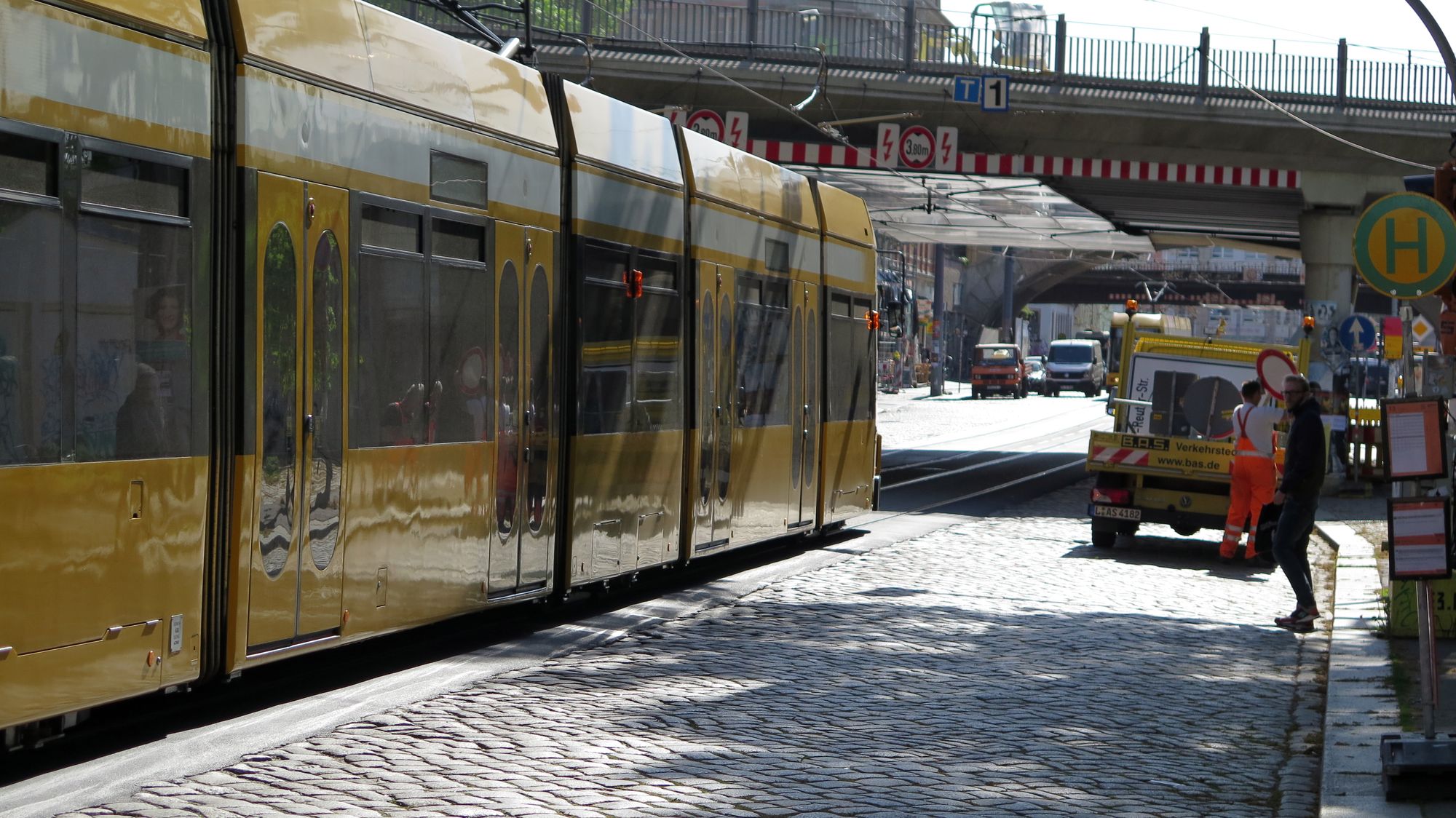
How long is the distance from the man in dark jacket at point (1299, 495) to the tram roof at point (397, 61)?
5.68 metres

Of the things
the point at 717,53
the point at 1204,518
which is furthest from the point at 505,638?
→ the point at 717,53

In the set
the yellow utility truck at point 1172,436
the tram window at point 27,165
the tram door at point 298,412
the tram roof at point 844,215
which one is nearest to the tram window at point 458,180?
the tram door at point 298,412

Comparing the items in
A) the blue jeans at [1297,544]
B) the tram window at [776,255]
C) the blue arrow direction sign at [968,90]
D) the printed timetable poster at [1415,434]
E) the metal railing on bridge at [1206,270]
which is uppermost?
the metal railing on bridge at [1206,270]

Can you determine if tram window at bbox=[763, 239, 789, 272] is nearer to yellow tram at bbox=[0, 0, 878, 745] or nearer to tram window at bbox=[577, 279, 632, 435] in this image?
yellow tram at bbox=[0, 0, 878, 745]

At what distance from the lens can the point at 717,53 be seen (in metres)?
27.3

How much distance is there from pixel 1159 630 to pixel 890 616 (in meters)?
1.77

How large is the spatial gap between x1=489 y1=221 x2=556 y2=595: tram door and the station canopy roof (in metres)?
18.6

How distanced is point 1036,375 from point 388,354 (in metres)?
85.4

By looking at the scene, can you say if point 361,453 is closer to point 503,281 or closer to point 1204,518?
point 503,281

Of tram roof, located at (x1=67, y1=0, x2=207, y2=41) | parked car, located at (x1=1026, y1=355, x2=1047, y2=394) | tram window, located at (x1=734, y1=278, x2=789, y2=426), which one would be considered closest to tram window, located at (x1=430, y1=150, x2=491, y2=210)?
tram roof, located at (x1=67, y1=0, x2=207, y2=41)

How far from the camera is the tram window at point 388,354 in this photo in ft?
28.1

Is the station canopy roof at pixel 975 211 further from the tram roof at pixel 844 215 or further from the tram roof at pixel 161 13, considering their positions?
the tram roof at pixel 161 13

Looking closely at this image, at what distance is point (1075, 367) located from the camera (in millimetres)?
85000

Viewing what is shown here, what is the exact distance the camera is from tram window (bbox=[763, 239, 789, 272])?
1481cm
